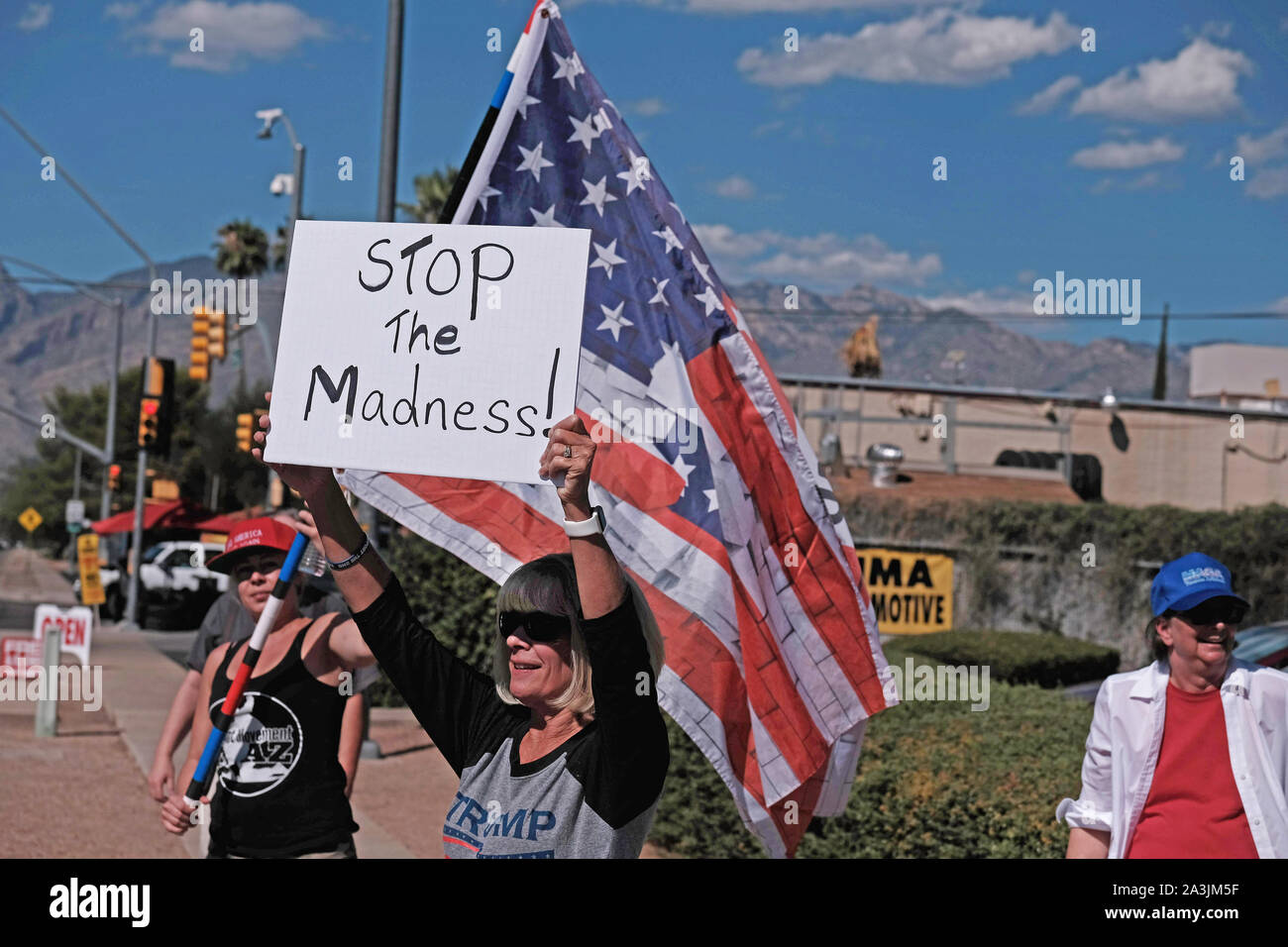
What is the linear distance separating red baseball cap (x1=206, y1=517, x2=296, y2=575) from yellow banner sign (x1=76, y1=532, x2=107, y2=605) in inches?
899

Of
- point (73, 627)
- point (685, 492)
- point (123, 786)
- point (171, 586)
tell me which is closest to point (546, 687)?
point (685, 492)

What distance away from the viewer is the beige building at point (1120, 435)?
35.2 m

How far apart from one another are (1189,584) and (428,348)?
7.19ft

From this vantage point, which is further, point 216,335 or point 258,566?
point 216,335

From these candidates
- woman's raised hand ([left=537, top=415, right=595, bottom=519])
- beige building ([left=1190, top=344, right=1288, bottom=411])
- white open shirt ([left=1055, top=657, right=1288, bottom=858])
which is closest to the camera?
woman's raised hand ([left=537, top=415, right=595, bottom=519])

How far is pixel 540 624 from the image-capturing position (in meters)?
2.96

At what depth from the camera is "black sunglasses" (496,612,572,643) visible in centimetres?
295

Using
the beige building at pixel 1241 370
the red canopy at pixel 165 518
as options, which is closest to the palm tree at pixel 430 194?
the red canopy at pixel 165 518

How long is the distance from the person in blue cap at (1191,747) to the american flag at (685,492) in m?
0.75

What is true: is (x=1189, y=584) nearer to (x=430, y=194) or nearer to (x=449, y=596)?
(x=449, y=596)

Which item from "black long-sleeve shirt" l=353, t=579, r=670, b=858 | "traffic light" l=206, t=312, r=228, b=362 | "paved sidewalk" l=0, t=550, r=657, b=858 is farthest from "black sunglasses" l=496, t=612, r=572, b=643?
"traffic light" l=206, t=312, r=228, b=362

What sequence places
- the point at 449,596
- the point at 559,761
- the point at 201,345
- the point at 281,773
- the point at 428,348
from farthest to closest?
the point at 201,345, the point at 449,596, the point at 281,773, the point at 428,348, the point at 559,761

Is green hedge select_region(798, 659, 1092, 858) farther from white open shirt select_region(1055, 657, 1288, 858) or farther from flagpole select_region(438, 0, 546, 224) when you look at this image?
flagpole select_region(438, 0, 546, 224)

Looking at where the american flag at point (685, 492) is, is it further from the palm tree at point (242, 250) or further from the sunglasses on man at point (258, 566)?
the palm tree at point (242, 250)
